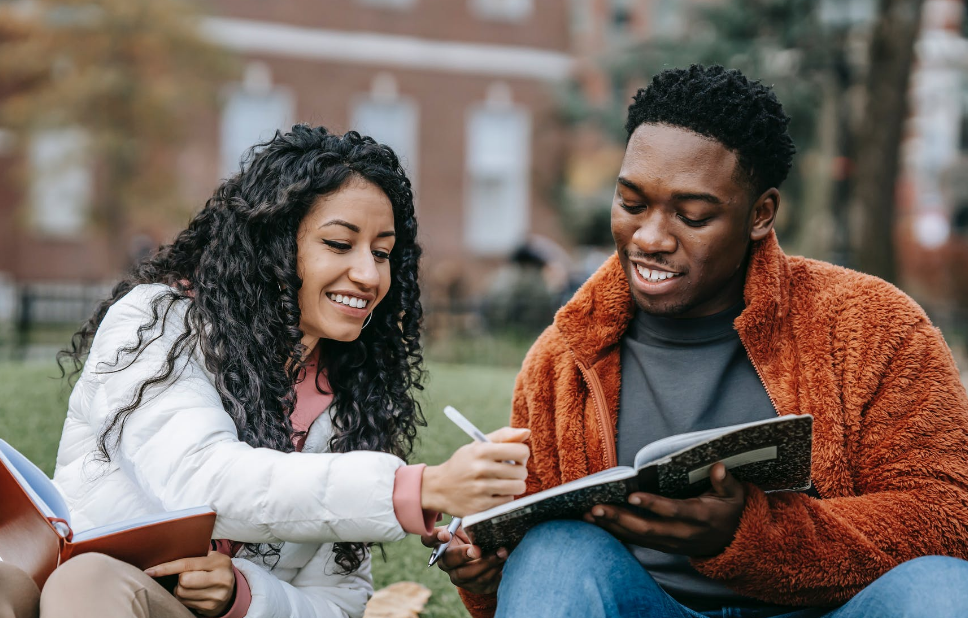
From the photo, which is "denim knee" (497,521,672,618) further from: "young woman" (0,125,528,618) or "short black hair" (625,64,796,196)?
"short black hair" (625,64,796,196)

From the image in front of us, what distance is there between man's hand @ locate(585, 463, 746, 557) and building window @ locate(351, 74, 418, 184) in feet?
55.4

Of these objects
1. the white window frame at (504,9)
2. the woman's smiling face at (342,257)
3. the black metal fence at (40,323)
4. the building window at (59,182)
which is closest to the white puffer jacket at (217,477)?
the woman's smiling face at (342,257)

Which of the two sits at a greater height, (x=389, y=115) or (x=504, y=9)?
(x=504, y=9)

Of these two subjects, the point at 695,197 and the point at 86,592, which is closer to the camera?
the point at 86,592

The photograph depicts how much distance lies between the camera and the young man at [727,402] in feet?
6.49

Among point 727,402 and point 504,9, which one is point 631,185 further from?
point 504,9

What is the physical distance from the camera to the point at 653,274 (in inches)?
92.7

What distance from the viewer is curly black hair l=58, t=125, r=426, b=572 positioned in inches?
86.2

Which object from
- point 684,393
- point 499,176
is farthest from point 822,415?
point 499,176

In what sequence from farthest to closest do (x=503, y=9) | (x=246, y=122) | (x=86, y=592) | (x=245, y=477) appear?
(x=503, y=9)
(x=246, y=122)
(x=245, y=477)
(x=86, y=592)

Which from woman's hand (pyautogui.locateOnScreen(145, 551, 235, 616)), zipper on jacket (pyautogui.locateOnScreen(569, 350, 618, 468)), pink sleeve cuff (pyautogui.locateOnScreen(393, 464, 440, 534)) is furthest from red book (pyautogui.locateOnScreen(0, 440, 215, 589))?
zipper on jacket (pyautogui.locateOnScreen(569, 350, 618, 468))

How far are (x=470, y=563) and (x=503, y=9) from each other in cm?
1823

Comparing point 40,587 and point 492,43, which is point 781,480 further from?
point 492,43

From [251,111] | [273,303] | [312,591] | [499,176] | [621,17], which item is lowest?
[312,591]
